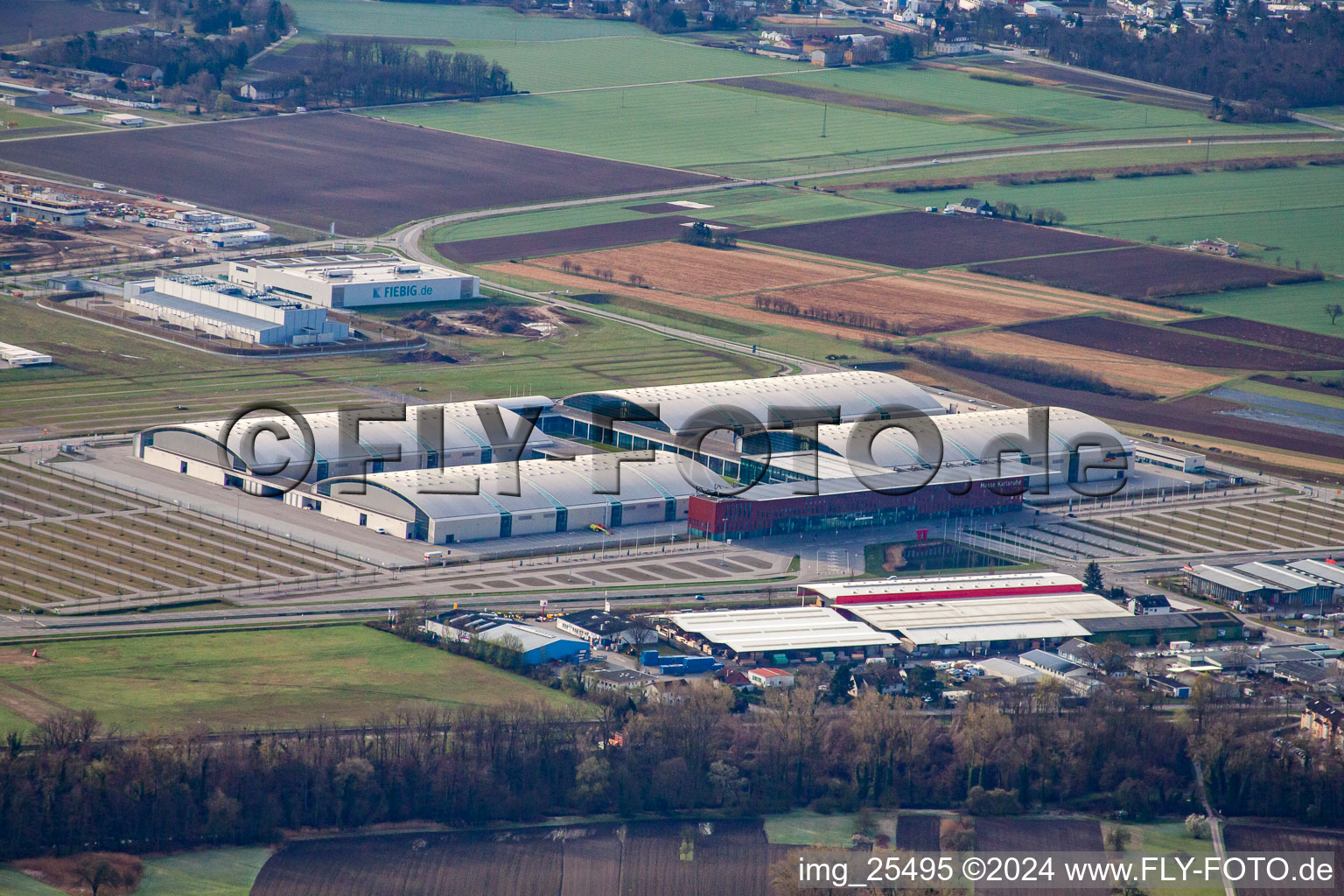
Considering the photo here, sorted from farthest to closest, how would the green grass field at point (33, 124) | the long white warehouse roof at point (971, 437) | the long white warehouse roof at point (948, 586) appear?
the green grass field at point (33, 124), the long white warehouse roof at point (971, 437), the long white warehouse roof at point (948, 586)

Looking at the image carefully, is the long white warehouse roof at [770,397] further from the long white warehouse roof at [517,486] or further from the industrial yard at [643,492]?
the long white warehouse roof at [517,486]

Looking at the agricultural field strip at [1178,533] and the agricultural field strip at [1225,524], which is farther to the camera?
the agricultural field strip at [1225,524]

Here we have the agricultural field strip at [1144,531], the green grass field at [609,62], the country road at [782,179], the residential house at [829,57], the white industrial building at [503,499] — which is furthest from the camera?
the residential house at [829,57]

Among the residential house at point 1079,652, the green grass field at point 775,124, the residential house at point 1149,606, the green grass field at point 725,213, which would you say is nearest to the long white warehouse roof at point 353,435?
the residential house at point 1149,606

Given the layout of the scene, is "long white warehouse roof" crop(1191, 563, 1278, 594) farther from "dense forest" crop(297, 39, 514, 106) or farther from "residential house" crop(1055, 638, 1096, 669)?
"dense forest" crop(297, 39, 514, 106)

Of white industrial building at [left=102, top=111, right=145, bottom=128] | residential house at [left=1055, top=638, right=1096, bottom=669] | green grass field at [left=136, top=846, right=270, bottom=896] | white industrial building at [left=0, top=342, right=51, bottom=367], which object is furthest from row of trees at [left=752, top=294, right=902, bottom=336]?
green grass field at [left=136, top=846, right=270, bottom=896]

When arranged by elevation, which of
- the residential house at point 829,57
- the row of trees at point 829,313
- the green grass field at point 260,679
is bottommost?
the green grass field at point 260,679


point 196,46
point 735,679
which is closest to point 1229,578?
point 735,679

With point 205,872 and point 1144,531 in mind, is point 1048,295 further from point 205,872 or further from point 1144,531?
point 205,872
